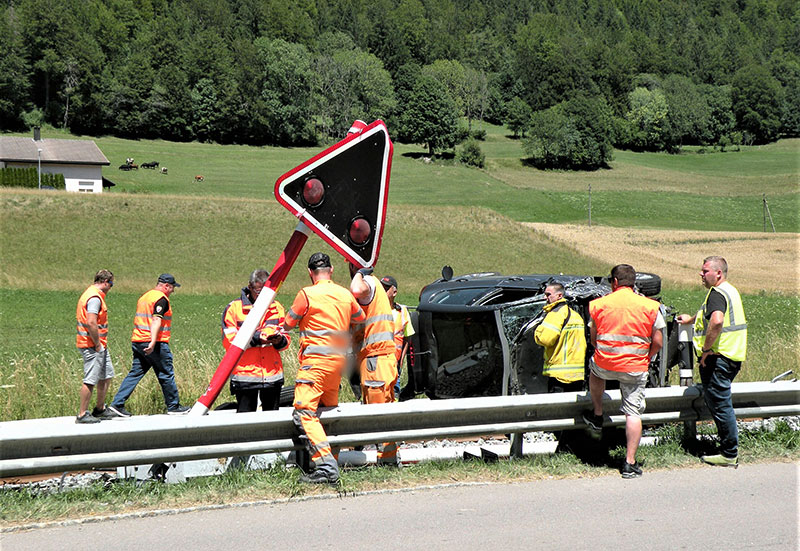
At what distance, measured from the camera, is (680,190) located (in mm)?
87375

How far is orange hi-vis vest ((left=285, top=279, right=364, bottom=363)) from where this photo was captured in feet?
19.6

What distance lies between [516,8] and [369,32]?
2092 inches

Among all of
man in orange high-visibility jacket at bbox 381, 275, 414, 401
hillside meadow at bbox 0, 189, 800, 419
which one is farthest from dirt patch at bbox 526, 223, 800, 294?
man in orange high-visibility jacket at bbox 381, 275, 414, 401

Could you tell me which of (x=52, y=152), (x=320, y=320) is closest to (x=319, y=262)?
(x=320, y=320)

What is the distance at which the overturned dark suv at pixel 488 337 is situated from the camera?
24.7ft

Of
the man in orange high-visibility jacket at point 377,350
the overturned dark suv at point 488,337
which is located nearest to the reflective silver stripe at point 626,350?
the overturned dark suv at point 488,337

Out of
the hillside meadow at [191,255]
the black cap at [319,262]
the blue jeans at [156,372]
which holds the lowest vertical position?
the hillside meadow at [191,255]

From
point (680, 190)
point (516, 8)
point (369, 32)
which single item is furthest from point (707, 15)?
point (680, 190)

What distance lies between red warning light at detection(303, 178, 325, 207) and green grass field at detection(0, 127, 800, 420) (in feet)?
17.2

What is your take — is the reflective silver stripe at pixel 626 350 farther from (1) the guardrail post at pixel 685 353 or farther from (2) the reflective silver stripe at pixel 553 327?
(1) the guardrail post at pixel 685 353

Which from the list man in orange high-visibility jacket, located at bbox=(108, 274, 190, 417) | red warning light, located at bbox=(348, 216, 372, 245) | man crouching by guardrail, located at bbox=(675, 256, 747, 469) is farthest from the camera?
man in orange high-visibility jacket, located at bbox=(108, 274, 190, 417)

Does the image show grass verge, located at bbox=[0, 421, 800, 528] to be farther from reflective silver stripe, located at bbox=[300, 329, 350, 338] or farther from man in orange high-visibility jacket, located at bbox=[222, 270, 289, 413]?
man in orange high-visibility jacket, located at bbox=[222, 270, 289, 413]

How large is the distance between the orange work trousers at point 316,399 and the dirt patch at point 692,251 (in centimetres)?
3141

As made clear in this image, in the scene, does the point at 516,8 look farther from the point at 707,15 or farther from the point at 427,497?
the point at 427,497
